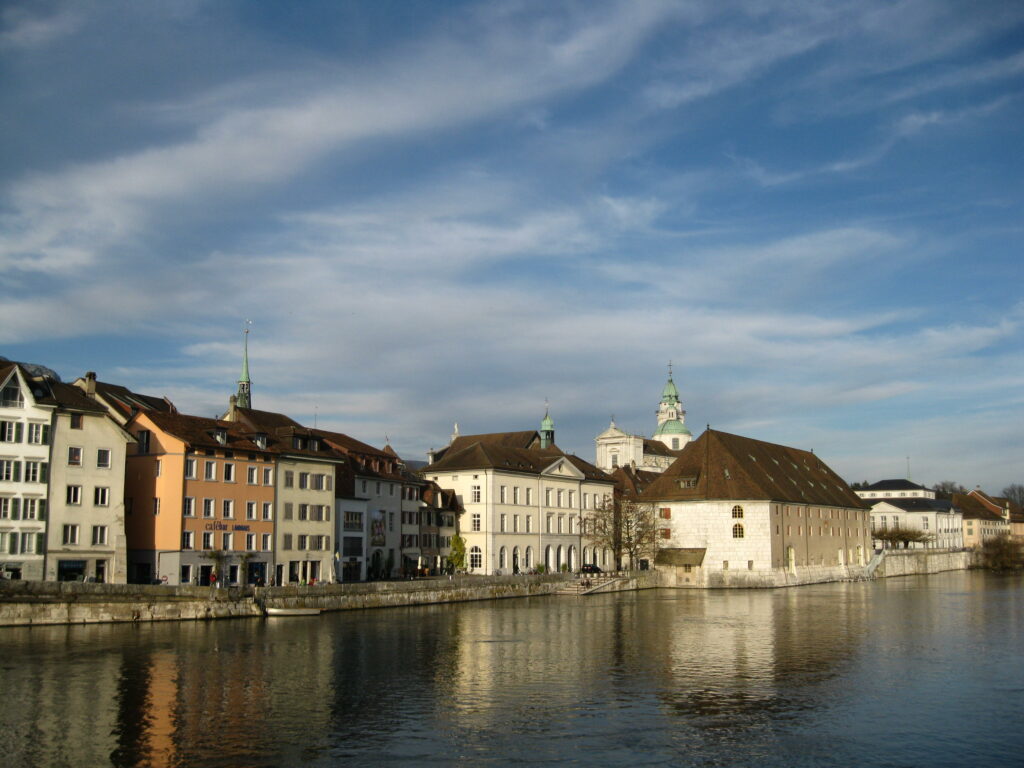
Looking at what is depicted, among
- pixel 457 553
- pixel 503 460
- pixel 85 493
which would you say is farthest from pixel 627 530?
pixel 85 493

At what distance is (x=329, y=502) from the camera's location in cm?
7925

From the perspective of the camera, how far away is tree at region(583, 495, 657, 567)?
341 feet

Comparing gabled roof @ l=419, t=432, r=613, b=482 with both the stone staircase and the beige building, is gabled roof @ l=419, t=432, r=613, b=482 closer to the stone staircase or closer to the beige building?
the stone staircase

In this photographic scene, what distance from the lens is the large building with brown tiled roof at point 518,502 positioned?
102 meters

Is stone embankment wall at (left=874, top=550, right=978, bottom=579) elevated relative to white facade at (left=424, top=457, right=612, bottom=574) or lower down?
lower down

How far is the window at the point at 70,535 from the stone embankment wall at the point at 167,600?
23.1 feet

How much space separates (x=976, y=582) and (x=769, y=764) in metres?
98.8

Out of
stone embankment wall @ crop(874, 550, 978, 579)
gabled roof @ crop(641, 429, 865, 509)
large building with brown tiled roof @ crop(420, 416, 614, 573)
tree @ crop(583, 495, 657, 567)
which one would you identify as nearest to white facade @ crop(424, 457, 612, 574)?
A: large building with brown tiled roof @ crop(420, 416, 614, 573)

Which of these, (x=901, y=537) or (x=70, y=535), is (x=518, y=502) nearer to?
(x=70, y=535)

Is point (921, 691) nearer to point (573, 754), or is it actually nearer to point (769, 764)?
point (769, 764)

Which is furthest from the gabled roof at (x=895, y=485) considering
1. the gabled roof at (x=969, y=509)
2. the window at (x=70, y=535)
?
the window at (x=70, y=535)

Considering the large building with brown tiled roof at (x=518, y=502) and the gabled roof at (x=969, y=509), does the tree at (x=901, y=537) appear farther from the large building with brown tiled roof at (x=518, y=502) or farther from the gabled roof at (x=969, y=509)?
the large building with brown tiled roof at (x=518, y=502)

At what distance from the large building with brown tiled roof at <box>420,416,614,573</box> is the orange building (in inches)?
1268

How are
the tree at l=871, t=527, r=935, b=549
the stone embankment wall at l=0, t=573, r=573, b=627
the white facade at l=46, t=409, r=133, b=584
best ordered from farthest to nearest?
the tree at l=871, t=527, r=935, b=549 → the white facade at l=46, t=409, r=133, b=584 → the stone embankment wall at l=0, t=573, r=573, b=627
